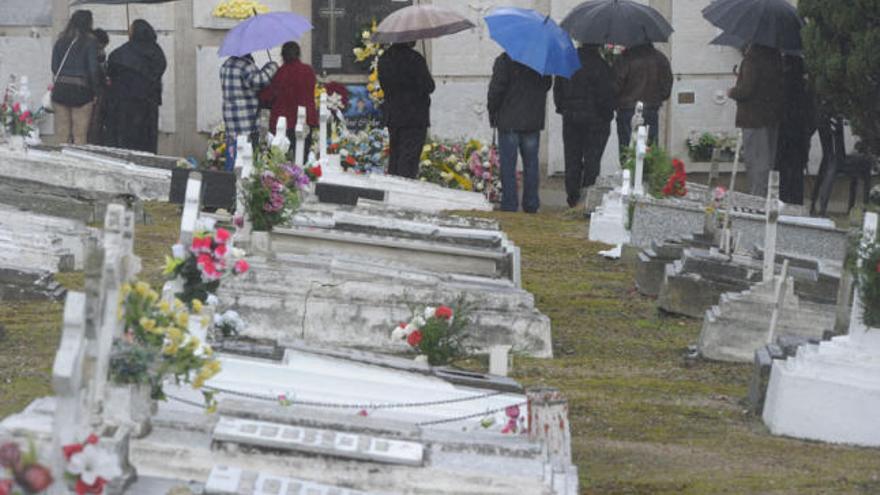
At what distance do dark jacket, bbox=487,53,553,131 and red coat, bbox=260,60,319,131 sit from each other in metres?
1.55

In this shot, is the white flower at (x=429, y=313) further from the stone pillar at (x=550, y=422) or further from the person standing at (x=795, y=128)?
the person standing at (x=795, y=128)

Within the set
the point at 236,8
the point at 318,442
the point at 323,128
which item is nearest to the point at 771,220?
the point at 318,442

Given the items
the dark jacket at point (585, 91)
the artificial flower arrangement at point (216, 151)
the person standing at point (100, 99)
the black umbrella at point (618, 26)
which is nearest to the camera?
the black umbrella at point (618, 26)

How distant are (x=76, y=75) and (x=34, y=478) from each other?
1429 centimetres

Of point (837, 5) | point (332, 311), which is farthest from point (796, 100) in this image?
point (332, 311)

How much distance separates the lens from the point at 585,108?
17.6 meters

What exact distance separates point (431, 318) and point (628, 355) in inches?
50.9

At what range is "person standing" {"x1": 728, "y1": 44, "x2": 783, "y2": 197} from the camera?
1636cm

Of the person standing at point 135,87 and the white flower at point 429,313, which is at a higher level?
the person standing at point 135,87

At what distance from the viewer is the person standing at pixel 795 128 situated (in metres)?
17.0

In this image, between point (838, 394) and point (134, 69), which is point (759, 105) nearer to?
point (134, 69)

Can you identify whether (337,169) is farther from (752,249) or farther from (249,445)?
(249,445)

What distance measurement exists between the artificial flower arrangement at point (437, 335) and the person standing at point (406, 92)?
7438 mm

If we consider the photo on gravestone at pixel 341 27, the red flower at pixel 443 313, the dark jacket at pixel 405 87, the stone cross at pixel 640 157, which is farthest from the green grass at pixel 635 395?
the photo on gravestone at pixel 341 27
